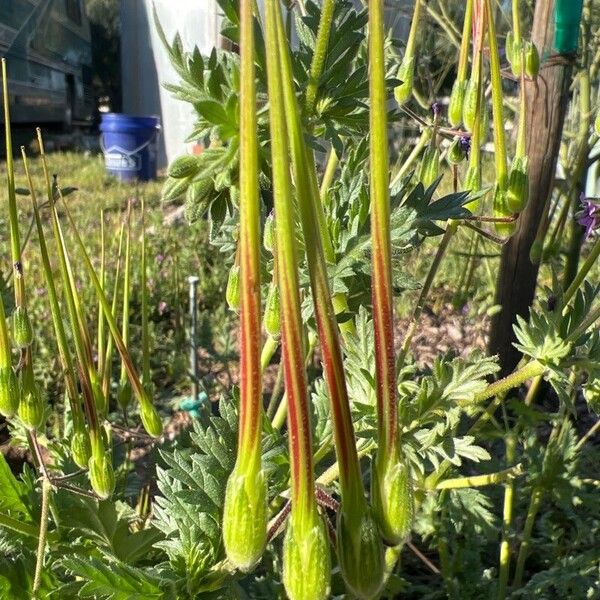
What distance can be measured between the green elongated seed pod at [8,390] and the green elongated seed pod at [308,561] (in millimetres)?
350

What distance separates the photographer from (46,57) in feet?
26.8

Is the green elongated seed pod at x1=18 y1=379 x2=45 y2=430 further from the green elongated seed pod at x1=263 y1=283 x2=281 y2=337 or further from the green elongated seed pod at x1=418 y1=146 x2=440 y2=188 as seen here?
the green elongated seed pod at x1=418 y1=146 x2=440 y2=188

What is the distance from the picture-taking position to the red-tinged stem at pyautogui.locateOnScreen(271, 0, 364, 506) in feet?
0.72

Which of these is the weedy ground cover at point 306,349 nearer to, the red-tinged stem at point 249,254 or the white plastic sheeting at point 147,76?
the red-tinged stem at point 249,254

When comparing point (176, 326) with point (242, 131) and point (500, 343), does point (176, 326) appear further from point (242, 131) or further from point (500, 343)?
point (242, 131)

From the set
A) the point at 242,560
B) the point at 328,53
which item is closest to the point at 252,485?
the point at 242,560

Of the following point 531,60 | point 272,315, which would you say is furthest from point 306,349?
point 531,60

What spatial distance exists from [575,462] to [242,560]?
2.56 feet

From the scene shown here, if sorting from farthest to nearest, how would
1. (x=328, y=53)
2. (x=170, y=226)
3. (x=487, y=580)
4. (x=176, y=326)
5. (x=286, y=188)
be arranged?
1. (x=170, y=226)
2. (x=176, y=326)
3. (x=487, y=580)
4. (x=328, y=53)
5. (x=286, y=188)

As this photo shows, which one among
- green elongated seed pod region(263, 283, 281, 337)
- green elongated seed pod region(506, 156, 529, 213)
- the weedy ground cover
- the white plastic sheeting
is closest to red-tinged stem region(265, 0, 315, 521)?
the weedy ground cover

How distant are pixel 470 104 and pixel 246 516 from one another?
0.40 meters

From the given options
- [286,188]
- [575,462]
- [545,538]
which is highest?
[286,188]

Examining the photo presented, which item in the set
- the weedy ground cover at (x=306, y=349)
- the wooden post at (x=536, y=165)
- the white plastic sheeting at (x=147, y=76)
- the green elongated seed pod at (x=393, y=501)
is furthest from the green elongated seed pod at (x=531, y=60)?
the white plastic sheeting at (x=147, y=76)

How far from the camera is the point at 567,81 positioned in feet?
3.53
